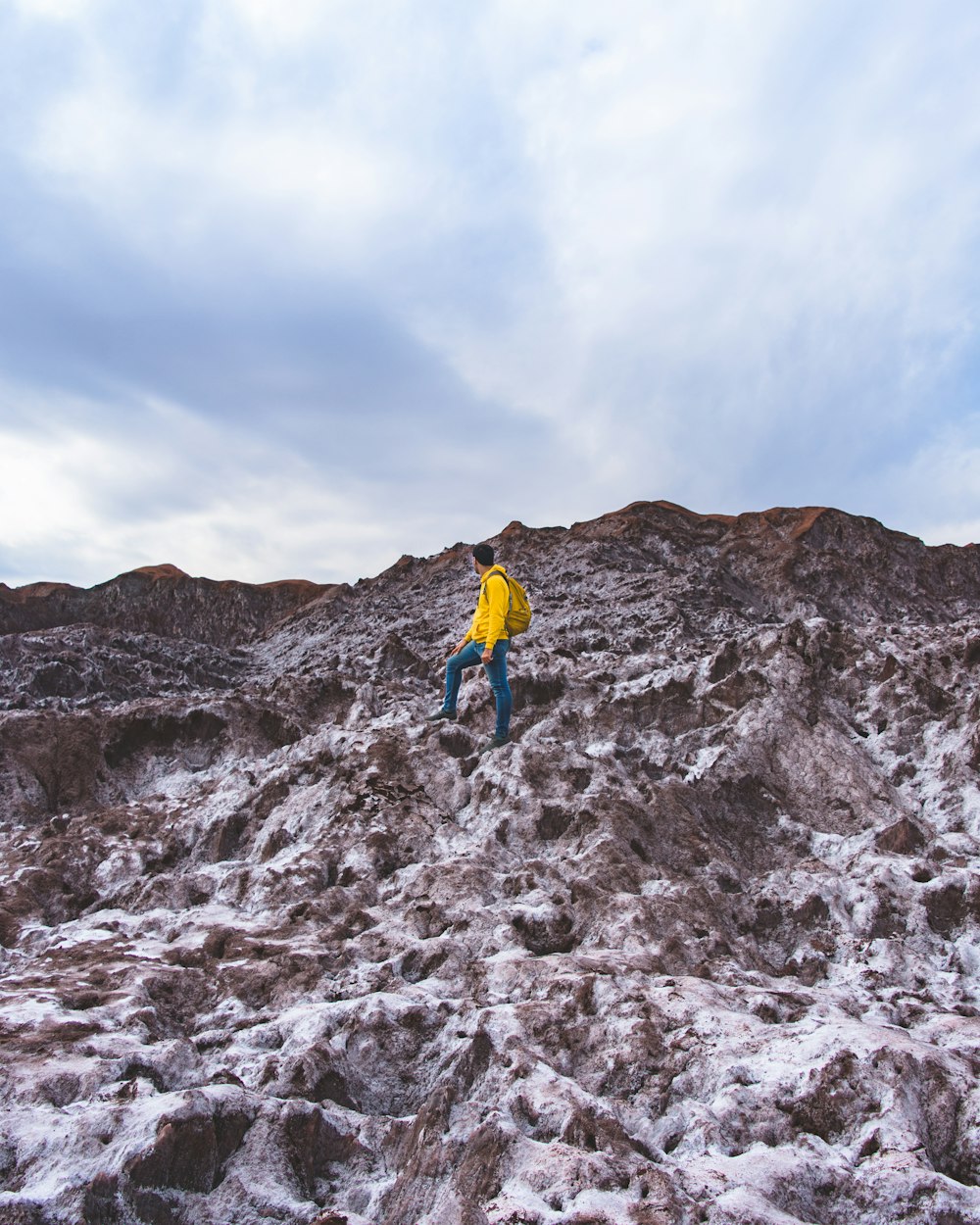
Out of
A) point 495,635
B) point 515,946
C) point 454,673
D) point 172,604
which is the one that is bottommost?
point 515,946

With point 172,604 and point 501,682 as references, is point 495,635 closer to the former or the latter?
point 501,682

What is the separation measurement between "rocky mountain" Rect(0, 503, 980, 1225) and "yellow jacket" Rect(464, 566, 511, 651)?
137 cm

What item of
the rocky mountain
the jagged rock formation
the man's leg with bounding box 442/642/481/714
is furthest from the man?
the jagged rock formation

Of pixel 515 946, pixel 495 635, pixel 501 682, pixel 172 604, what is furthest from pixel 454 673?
pixel 172 604

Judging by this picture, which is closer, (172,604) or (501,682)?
(501,682)

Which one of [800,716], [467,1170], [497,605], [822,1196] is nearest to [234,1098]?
[467,1170]

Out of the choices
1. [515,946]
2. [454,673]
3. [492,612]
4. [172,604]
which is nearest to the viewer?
A: [515,946]

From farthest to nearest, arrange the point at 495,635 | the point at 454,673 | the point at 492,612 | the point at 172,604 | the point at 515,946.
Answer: the point at 172,604, the point at 454,673, the point at 492,612, the point at 495,635, the point at 515,946

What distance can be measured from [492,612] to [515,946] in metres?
4.33

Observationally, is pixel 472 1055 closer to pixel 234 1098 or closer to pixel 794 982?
pixel 234 1098

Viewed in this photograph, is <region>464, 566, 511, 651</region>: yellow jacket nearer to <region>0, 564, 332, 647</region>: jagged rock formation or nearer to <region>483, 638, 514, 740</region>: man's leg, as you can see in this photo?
<region>483, 638, 514, 740</region>: man's leg

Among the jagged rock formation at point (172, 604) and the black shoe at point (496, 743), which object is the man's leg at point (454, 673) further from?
the jagged rock formation at point (172, 604)

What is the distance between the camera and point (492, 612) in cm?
1019

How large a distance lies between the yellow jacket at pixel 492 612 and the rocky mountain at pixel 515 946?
137 centimetres
